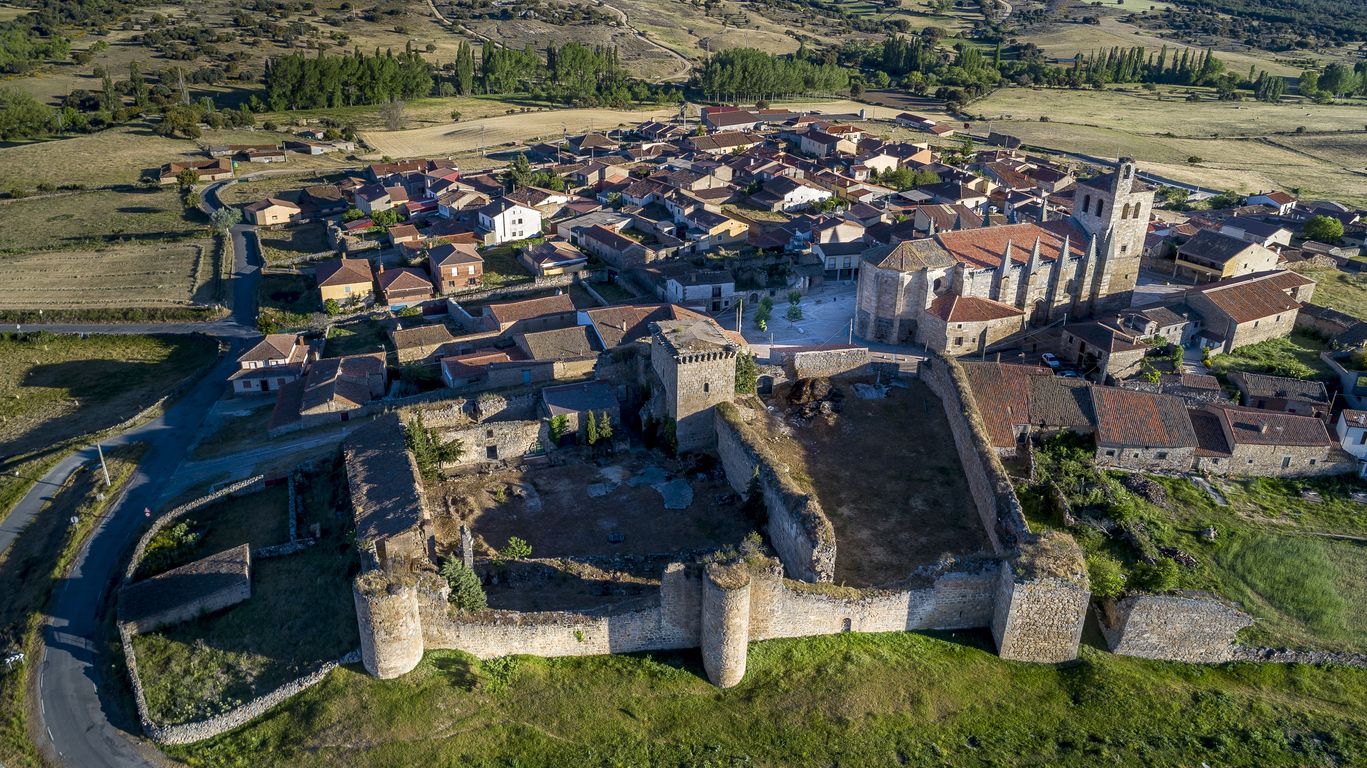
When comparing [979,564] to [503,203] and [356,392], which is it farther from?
[503,203]

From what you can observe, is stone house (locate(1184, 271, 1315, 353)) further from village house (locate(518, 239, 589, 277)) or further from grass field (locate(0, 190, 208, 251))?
grass field (locate(0, 190, 208, 251))

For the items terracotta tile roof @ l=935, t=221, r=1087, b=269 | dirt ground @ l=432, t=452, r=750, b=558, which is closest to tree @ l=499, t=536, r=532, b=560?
dirt ground @ l=432, t=452, r=750, b=558

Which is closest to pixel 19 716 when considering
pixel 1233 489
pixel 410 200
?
pixel 1233 489

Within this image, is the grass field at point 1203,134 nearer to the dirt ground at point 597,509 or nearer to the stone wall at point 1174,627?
the stone wall at point 1174,627

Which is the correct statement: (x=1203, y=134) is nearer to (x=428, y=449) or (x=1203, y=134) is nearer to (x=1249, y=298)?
(x=1249, y=298)

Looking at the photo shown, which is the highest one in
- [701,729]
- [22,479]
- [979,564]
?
[979,564]

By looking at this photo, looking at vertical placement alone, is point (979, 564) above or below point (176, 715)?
above
